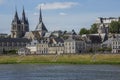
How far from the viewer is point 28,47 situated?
515ft

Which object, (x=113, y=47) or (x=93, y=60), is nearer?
(x=93, y=60)

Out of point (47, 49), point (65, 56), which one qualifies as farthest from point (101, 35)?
point (65, 56)

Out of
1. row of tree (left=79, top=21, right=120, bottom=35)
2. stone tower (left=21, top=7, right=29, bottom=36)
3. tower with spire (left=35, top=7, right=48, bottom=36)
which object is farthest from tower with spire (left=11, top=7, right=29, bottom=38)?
row of tree (left=79, top=21, right=120, bottom=35)

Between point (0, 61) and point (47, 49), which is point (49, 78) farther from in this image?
point (47, 49)

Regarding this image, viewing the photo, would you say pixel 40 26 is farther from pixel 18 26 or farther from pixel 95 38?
pixel 95 38

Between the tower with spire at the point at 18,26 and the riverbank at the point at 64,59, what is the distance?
71276 millimetres

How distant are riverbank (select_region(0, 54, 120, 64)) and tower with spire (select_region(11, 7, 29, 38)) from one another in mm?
71276

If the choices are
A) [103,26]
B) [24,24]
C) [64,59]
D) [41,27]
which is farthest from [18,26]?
[64,59]

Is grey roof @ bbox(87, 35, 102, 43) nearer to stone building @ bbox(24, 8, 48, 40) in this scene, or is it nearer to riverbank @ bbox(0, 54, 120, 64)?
stone building @ bbox(24, 8, 48, 40)

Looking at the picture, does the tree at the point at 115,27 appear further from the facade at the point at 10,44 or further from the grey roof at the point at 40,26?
the facade at the point at 10,44

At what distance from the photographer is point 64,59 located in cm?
10719

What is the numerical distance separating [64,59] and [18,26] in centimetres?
8211

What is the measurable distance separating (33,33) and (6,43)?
20.3m

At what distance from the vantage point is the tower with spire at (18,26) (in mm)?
186500
